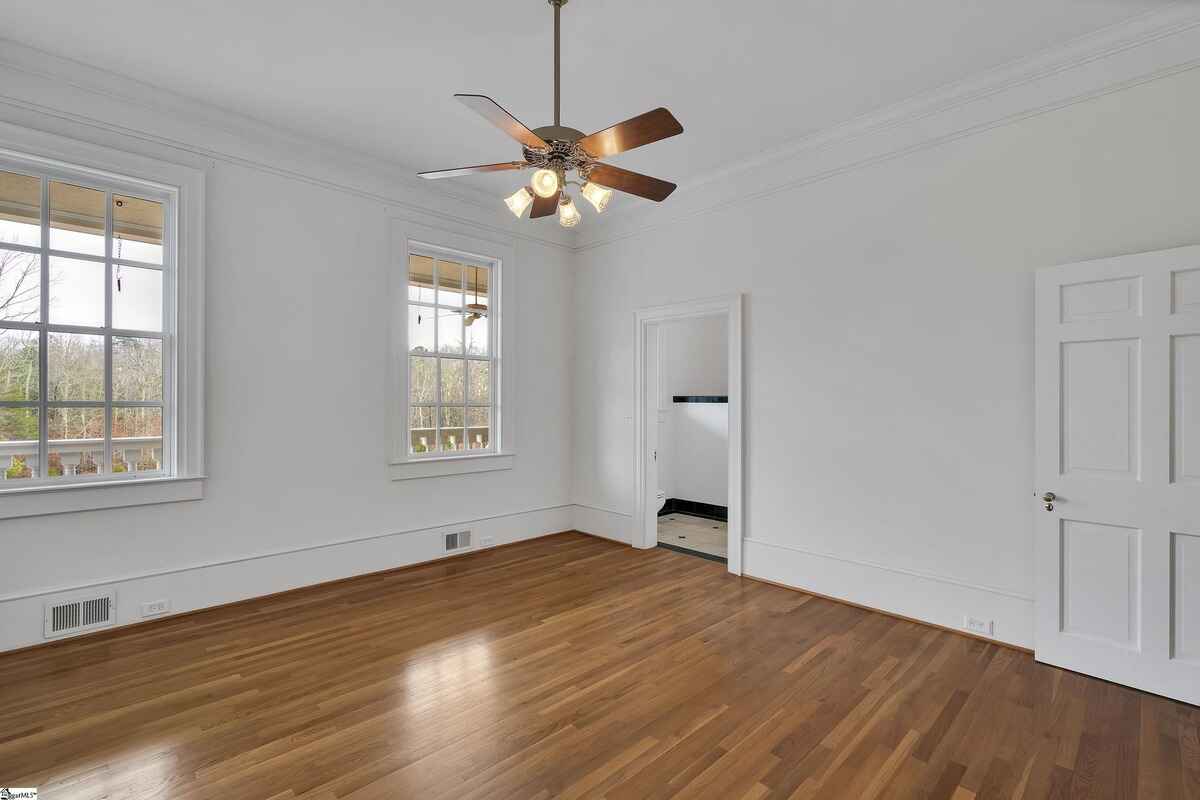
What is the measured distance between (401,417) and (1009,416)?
4247 millimetres

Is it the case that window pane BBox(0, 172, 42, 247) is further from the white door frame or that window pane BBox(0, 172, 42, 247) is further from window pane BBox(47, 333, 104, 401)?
the white door frame

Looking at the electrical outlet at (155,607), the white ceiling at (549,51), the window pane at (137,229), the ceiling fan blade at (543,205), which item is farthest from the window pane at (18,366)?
the ceiling fan blade at (543,205)

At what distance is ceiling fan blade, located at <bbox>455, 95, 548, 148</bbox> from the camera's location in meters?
2.09

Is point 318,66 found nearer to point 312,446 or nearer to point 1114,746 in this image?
point 312,446

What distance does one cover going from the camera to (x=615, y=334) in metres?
5.69

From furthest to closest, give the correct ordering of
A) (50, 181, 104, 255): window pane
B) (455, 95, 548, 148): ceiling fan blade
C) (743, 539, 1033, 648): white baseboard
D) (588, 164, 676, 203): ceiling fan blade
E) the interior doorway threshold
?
1. the interior doorway threshold
2. (50, 181, 104, 255): window pane
3. (743, 539, 1033, 648): white baseboard
4. (588, 164, 676, 203): ceiling fan blade
5. (455, 95, 548, 148): ceiling fan blade

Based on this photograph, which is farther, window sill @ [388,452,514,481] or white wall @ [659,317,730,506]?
white wall @ [659,317,730,506]

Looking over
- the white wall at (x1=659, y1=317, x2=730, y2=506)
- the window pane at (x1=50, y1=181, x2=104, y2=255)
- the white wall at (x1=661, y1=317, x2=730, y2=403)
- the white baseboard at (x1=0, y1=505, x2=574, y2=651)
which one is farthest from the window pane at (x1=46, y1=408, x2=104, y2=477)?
the white wall at (x1=661, y1=317, x2=730, y2=403)

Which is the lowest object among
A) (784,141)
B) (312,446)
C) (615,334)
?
(312,446)

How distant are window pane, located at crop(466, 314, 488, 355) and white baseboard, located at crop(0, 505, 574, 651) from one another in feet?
5.18

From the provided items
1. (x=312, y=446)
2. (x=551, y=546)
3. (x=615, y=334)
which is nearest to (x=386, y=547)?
(x=312, y=446)

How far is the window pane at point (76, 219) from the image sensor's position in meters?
3.37

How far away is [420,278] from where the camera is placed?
4984 millimetres

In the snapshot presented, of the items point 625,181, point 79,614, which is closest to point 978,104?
point 625,181
